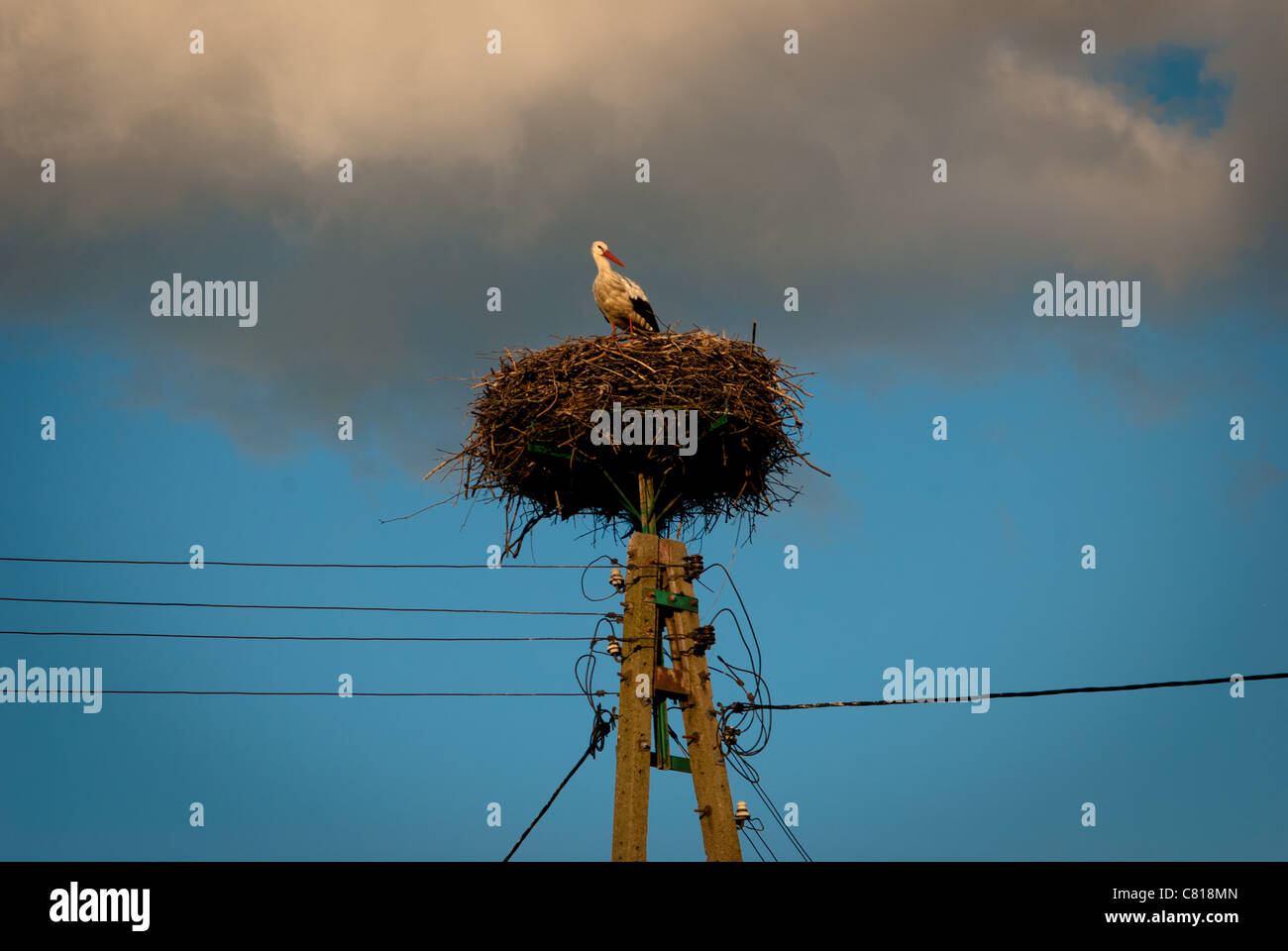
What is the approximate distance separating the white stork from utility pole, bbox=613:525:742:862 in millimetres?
4265

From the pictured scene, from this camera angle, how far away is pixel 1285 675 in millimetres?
8156

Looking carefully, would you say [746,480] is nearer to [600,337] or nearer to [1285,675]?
[600,337]

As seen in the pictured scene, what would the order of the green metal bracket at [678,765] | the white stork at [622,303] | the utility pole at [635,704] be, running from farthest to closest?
the white stork at [622,303]
the green metal bracket at [678,765]
the utility pole at [635,704]

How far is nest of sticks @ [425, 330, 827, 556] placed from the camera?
1048 centimetres

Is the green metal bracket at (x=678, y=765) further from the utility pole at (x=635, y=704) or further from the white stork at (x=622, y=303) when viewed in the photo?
the white stork at (x=622, y=303)

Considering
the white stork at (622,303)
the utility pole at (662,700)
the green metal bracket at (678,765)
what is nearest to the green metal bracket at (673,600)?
the utility pole at (662,700)

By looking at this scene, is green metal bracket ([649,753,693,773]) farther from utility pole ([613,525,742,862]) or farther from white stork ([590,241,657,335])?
white stork ([590,241,657,335])

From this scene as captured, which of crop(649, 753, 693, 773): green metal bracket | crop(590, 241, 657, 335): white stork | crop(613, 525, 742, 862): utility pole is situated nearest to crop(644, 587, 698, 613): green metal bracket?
crop(613, 525, 742, 862): utility pole

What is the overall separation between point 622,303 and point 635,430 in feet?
12.8

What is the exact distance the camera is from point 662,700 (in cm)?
982

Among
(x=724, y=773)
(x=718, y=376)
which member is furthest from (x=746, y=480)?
(x=724, y=773)

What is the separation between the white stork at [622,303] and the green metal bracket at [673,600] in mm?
4370

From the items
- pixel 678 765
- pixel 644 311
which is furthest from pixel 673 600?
pixel 644 311

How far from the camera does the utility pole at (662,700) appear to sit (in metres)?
9.28
